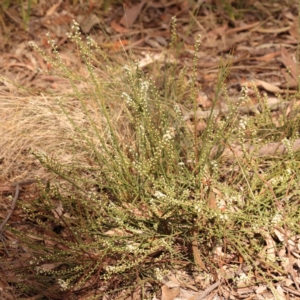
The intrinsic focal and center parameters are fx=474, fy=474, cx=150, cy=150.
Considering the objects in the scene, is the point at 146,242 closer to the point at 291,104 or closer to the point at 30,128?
the point at 30,128

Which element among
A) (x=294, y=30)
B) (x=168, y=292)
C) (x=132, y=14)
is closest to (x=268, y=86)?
(x=294, y=30)

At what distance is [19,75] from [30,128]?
0.67 meters

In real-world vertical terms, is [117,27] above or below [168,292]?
above

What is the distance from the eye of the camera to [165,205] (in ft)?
6.58

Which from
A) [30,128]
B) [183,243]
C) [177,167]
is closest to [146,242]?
[183,243]

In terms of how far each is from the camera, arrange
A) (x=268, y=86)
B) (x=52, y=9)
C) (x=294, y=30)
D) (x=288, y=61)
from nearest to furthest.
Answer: (x=268, y=86) → (x=288, y=61) → (x=294, y=30) → (x=52, y=9)

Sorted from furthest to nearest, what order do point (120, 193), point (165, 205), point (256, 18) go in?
point (256, 18) → point (120, 193) → point (165, 205)

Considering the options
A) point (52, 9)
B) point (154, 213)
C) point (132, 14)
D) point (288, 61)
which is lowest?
point (288, 61)

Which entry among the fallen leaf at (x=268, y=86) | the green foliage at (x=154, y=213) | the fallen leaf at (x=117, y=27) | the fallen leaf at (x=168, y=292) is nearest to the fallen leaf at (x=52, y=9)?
the fallen leaf at (x=117, y=27)

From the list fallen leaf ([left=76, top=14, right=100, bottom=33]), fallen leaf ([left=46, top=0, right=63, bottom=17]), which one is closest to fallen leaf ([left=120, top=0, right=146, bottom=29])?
fallen leaf ([left=76, top=14, right=100, bottom=33])

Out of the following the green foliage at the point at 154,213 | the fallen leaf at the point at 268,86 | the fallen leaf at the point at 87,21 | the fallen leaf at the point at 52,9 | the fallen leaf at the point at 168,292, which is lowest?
the fallen leaf at the point at 268,86

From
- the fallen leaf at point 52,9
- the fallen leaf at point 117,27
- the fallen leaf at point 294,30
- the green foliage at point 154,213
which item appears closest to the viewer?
the green foliage at point 154,213

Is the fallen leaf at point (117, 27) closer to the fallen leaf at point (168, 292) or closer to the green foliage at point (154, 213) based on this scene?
the green foliage at point (154, 213)

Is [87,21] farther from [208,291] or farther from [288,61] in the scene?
[208,291]
